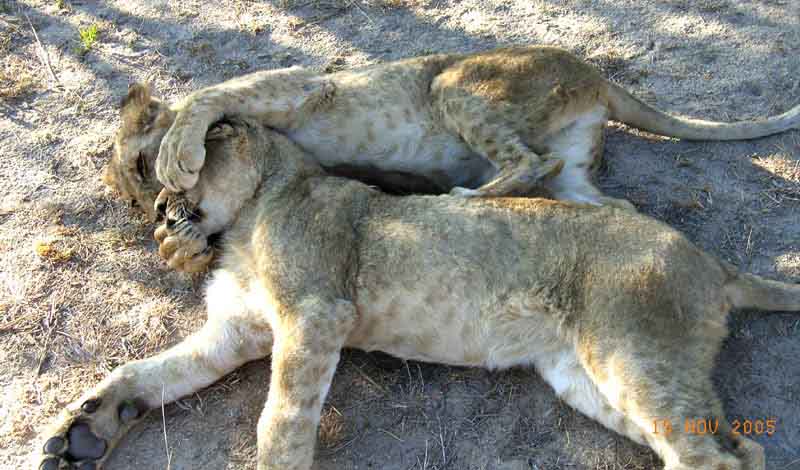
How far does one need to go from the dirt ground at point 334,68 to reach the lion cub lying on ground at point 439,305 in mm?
184

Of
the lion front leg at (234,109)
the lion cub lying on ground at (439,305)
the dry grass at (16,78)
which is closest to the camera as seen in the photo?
the lion cub lying on ground at (439,305)

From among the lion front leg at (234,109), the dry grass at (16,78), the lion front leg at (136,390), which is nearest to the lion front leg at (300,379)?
the lion front leg at (136,390)

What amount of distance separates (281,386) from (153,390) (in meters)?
0.73

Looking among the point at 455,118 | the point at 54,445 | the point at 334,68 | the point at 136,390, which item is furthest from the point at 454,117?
the point at 54,445

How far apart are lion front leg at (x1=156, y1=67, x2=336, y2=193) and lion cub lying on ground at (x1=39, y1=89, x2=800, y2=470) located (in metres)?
0.12

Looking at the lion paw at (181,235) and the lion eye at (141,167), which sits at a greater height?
the lion eye at (141,167)

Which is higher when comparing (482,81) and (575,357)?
(482,81)

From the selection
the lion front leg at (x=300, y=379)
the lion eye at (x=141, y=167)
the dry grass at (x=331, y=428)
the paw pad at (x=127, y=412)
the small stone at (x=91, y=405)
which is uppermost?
the lion eye at (x=141, y=167)

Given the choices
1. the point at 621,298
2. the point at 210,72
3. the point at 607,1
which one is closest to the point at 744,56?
the point at 607,1

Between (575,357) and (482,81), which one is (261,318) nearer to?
(575,357)

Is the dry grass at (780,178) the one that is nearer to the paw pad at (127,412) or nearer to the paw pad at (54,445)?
the paw pad at (127,412)

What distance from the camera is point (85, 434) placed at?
10.0 feet

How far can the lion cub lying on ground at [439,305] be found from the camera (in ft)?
9.21

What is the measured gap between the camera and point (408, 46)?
5.42 meters
